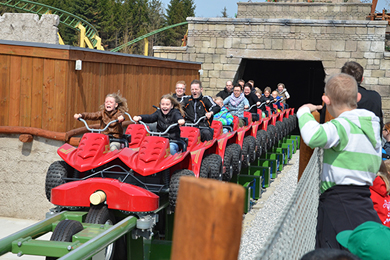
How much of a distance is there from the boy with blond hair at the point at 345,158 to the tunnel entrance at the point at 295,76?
2211 cm

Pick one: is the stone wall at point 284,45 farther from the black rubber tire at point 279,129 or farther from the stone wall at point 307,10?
the stone wall at point 307,10

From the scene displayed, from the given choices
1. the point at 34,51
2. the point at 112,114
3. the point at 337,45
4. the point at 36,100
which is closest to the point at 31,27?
the point at 34,51

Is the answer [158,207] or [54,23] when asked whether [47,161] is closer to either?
[158,207]

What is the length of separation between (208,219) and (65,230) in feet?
9.81

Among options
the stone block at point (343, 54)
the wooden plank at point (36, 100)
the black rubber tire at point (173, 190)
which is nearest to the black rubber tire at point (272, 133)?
the wooden plank at point (36, 100)

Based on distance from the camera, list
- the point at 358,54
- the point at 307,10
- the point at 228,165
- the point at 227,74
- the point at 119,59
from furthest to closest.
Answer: the point at 307,10, the point at 227,74, the point at 358,54, the point at 119,59, the point at 228,165

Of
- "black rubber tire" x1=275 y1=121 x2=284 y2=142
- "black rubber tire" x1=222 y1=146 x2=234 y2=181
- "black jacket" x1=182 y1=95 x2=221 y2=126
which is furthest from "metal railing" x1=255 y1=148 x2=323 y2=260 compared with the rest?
"black rubber tire" x1=275 y1=121 x2=284 y2=142

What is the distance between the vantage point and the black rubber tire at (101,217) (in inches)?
165

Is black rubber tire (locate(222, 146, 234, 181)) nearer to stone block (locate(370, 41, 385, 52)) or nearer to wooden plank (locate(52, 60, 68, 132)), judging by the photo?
wooden plank (locate(52, 60, 68, 132))

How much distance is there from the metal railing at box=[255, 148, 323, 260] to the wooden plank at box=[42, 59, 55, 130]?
471cm

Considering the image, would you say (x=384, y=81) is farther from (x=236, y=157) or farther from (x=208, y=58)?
(x=236, y=157)

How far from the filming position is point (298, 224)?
6.84 ft

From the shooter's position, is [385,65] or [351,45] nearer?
[385,65]

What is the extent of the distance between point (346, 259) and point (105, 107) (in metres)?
4.60
